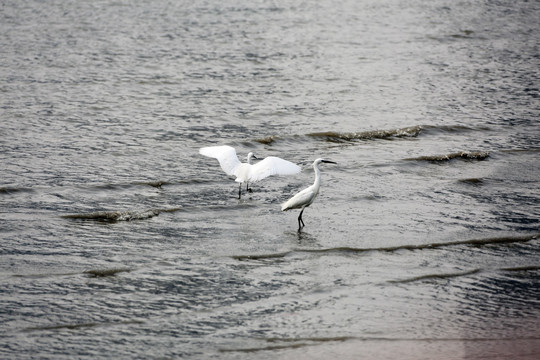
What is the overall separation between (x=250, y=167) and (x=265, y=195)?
0.79 m

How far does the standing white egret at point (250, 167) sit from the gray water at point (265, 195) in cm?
44

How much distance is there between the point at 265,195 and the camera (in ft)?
37.4

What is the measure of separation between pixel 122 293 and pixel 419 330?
2954 mm

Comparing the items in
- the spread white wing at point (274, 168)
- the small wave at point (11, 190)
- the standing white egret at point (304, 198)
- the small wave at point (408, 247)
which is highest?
the spread white wing at point (274, 168)

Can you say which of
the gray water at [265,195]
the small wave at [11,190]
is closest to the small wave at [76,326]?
the gray water at [265,195]

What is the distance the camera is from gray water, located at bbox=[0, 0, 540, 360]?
7.49m

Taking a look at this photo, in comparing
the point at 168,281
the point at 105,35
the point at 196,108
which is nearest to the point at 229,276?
the point at 168,281

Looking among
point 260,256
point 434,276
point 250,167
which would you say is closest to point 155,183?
point 250,167

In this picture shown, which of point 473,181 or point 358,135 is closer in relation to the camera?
point 473,181

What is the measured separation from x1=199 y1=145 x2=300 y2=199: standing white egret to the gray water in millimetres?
441

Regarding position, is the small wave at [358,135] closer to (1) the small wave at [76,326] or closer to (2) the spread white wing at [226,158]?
(2) the spread white wing at [226,158]

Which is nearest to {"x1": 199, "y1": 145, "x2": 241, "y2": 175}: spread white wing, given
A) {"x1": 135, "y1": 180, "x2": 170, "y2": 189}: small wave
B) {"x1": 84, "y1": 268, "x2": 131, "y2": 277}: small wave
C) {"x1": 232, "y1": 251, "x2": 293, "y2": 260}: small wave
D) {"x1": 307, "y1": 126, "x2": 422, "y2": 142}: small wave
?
{"x1": 135, "y1": 180, "x2": 170, "y2": 189}: small wave

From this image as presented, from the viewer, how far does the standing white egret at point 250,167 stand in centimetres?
1034

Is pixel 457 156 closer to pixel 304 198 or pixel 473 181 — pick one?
pixel 473 181
